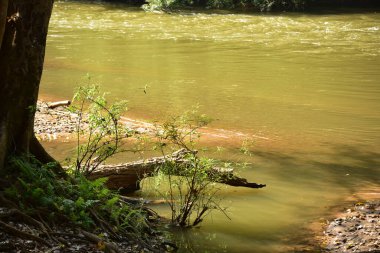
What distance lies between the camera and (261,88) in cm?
1836

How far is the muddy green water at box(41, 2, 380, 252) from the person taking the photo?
9.12 meters

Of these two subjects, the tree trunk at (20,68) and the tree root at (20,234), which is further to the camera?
the tree trunk at (20,68)

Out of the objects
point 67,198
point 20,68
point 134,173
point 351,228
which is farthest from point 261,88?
point 20,68

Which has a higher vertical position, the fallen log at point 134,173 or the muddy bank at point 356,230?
the fallen log at point 134,173

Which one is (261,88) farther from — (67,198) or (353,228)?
(67,198)

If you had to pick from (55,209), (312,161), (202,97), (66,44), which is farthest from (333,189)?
(66,44)

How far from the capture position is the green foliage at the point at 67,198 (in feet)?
19.5

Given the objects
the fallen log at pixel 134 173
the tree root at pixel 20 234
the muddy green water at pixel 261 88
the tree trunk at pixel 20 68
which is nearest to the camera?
the tree root at pixel 20 234

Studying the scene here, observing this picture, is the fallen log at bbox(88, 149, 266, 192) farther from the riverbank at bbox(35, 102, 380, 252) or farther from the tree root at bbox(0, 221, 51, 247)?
the tree root at bbox(0, 221, 51, 247)

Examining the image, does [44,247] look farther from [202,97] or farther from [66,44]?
[66,44]

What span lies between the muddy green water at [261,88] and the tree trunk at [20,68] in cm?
233

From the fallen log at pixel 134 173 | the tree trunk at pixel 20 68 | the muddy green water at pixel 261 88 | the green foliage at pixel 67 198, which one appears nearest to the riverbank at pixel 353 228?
the muddy green water at pixel 261 88

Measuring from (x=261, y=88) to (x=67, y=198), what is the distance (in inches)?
495

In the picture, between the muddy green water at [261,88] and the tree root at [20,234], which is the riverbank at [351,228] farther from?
the tree root at [20,234]
